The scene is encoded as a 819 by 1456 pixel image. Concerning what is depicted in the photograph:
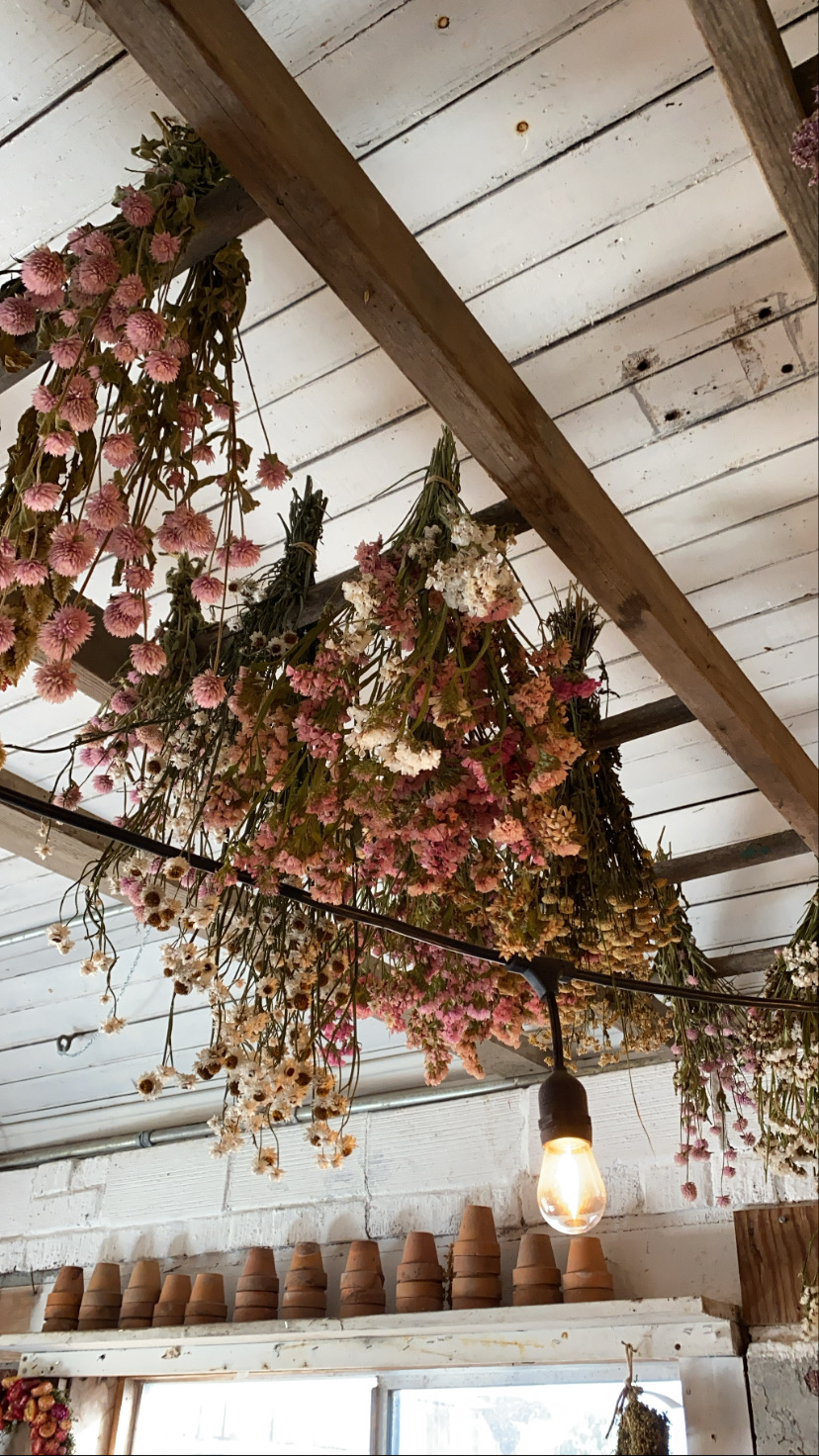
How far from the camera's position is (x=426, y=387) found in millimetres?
1224

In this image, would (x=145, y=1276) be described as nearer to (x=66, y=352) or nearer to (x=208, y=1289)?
(x=208, y=1289)

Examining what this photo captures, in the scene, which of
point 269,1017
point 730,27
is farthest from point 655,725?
point 730,27

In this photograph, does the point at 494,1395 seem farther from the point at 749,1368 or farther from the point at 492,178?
the point at 492,178

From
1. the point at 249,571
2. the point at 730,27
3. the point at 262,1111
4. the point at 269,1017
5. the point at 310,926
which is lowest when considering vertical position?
the point at 262,1111

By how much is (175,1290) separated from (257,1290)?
283 mm

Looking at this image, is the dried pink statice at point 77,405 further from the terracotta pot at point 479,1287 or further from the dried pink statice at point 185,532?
the terracotta pot at point 479,1287

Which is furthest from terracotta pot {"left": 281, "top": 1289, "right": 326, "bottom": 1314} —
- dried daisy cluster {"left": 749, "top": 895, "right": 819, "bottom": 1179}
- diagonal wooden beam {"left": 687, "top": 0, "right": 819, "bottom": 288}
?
diagonal wooden beam {"left": 687, "top": 0, "right": 819, "bottom": 288}

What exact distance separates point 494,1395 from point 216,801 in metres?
2.06

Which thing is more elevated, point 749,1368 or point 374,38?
point 374,38

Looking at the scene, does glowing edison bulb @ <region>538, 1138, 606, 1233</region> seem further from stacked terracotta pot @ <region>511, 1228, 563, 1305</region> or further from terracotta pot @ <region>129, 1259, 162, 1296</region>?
terracotta pot @ <region>129, 1259, 162, 1296</region>

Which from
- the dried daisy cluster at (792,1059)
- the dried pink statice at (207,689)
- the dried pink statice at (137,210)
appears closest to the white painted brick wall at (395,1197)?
the dried daisy cluster at (792,1059)

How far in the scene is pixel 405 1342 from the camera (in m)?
2.70

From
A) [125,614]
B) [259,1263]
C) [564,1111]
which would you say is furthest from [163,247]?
[259,1263]

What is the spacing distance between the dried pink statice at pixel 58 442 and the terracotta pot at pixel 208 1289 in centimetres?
279
